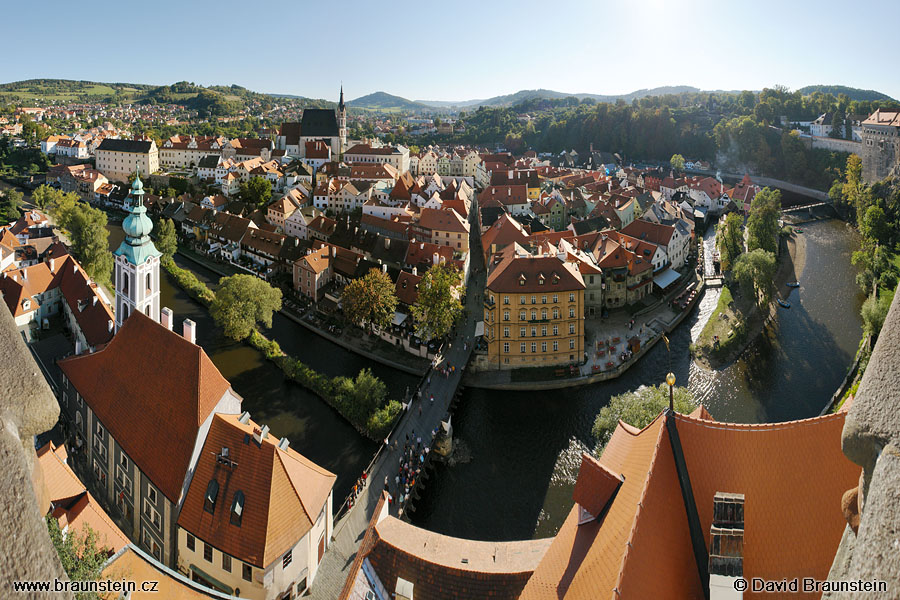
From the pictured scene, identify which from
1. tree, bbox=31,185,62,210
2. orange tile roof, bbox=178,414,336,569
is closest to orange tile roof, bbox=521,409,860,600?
orange tile roof, bbox=178,414,336,569

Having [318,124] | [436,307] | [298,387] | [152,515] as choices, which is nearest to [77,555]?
[152,515]

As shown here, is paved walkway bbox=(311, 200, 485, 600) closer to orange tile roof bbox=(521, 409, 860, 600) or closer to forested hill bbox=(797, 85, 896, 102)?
orange tile roof bbox=(521, 409, 860, 600)

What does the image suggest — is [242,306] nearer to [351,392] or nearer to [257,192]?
[351,392]

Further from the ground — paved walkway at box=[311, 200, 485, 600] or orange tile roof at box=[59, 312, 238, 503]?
orange tile roof at box=[59, 312, 238, 503]

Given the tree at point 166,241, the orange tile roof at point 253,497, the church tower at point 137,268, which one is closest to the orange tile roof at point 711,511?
the orange tile roof at point 253,497

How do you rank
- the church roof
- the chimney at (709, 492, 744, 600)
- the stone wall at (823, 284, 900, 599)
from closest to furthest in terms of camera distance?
the stone wall at (823, 284, 900, 599) → the chimney at (709, 492, 744, 600) → the church roof

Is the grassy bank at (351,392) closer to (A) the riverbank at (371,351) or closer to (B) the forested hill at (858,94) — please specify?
(A) the riverbank at (371,351)

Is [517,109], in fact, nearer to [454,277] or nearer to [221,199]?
[221,199]

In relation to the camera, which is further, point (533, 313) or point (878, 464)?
point (533, 313)
